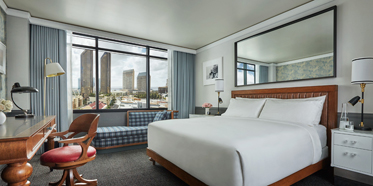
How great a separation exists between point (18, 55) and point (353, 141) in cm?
518

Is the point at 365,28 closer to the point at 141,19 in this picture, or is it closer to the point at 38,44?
the point at 141,19

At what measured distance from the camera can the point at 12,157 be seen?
109 centimetres

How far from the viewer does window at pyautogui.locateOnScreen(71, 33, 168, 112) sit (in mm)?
4223

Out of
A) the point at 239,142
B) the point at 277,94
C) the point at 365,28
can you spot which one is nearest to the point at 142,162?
the point at 239,142

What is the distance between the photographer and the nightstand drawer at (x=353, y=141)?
194 cm

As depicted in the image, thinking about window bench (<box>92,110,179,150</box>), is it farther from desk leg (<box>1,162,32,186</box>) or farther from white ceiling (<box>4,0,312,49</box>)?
desk leg (<box>1,162,32,186</box>)

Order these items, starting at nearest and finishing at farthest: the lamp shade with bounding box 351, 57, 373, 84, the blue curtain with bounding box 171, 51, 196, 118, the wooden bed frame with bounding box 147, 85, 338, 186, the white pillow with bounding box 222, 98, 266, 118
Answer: the wooden bed frame with bounding box 147, 85, 338, 186 → the lamp shade with bounding box 351, 57, 373, 84 → the white pillow with bounding box 222, 98, 266, 118 → the blue curtain with bounding box 171, 51, 196, 118

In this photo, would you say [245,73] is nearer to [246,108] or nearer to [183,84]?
[246,108]

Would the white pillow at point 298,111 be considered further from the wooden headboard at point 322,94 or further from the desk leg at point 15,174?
the desk leg at point 15,174

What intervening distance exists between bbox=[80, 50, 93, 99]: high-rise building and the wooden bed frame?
2432 mm

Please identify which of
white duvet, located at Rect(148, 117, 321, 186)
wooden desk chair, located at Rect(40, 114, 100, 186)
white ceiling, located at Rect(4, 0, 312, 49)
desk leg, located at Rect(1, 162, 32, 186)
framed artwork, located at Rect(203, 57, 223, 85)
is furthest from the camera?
framed artwork, located at Rect(203, 57, 223, 85)

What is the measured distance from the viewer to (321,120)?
274 cm

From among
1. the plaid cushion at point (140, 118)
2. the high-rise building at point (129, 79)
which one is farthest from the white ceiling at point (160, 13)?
the plaid cushion at point (140, 118)

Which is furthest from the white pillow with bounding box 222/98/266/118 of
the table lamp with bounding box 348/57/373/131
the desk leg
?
the desk leg
